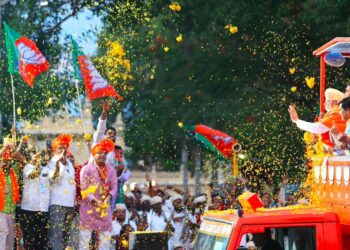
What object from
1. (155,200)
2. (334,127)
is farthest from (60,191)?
(334,127)

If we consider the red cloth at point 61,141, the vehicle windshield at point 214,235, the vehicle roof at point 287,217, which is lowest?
the vehicle windshield at point 214,235

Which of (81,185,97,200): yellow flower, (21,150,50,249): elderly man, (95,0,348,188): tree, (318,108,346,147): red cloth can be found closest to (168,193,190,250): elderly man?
(21,150,50,249): elderly man

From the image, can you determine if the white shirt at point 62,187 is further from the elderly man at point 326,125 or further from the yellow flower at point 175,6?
the yellow flower at point 175,6

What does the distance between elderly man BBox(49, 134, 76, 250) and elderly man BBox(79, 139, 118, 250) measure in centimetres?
29

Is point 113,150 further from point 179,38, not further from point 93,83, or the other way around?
point 179,38

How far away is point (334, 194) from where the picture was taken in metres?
10.7

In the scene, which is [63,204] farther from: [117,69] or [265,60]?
[117,69]

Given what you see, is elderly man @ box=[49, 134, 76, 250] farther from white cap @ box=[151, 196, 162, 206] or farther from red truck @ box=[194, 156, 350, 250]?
red truck @ box=[194, 156, 350, 250]

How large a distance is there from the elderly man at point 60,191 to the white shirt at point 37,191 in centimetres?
8

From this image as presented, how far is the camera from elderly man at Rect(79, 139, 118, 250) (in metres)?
16.2

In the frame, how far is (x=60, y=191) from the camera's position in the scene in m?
16.6

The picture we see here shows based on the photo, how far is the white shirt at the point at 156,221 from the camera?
2003cm

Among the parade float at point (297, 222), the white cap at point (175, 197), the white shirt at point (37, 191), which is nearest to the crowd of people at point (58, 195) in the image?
the white shirt at point (37, 191)

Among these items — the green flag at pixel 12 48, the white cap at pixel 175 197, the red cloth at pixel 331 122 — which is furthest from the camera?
the green flag at pixel 12 48
